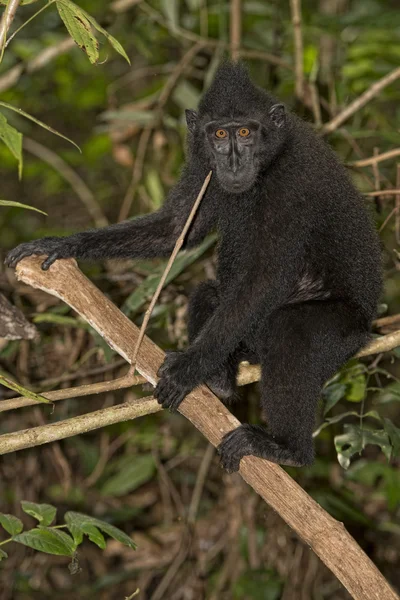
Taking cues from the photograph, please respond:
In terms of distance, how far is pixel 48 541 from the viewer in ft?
11.5

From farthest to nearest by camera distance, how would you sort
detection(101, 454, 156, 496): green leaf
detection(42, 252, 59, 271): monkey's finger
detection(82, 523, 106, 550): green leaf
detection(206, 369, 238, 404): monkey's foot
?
detection(101, 454, 156, 496): green leaf
detection(206, 369, 238, 404): monkey's foot
detection(42, 252, 59, 271): monkey's finger
detection(82, 523, 106, 550): green leaf

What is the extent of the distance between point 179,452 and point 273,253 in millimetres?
3780

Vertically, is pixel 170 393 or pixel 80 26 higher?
pixel 80 26

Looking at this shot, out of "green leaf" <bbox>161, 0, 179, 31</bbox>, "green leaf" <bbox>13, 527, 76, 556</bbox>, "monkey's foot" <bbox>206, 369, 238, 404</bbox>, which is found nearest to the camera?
"green leaf" <bbox>13, 527, 76, 556</bbox>

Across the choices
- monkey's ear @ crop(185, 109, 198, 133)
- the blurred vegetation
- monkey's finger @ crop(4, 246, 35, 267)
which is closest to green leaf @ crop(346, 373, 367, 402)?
the blurred vegetation

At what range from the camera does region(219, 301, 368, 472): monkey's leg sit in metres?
4.63

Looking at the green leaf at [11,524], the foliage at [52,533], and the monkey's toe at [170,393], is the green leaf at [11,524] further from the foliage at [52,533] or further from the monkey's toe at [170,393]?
the monkey's toe at [170,393]

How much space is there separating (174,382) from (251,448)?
59 cm

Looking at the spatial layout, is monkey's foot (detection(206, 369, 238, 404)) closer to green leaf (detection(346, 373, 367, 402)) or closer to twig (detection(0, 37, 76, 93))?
green leaf (detection(346, 373, 367, 402))

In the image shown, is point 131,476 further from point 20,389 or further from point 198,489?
point 20,389

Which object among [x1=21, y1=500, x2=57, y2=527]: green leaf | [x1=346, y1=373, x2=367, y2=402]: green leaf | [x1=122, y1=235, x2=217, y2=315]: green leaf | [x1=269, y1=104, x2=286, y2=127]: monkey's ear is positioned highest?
[x1=269, y1=104, x2=286, y2=127]: monkey's ear

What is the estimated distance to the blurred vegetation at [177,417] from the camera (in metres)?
6.51

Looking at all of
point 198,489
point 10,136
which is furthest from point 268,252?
point 198,489

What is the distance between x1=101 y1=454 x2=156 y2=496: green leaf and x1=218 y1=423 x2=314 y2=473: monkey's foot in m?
2.65
